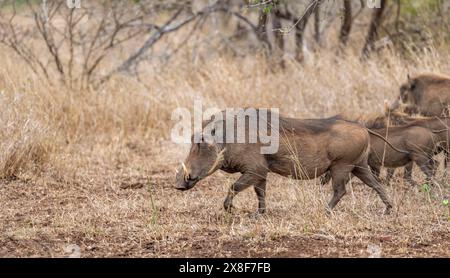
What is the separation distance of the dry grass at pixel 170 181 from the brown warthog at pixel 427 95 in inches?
29.3

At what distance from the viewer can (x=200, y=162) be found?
595cm

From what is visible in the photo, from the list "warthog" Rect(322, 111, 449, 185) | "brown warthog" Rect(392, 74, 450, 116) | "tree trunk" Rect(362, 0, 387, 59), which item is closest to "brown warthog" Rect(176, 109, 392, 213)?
"warthog" Rect(322, 111, 449, 185)

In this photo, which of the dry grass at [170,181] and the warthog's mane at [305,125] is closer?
the dry grass at [170,181]

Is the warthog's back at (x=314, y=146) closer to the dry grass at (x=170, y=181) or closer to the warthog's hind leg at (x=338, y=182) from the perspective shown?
the warthog's hind leg at (x=338, y=182)

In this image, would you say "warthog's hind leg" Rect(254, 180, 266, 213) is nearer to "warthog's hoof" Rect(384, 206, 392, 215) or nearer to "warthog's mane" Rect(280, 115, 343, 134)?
"warthog's mane" Rect(280, 115, 343, 134)

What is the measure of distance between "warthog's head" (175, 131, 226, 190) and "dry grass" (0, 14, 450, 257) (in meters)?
0.27

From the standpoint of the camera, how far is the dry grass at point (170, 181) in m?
5.10

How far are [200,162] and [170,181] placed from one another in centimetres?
177

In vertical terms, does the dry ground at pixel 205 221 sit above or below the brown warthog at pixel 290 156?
below

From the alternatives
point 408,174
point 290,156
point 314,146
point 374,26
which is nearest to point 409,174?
point 408,174

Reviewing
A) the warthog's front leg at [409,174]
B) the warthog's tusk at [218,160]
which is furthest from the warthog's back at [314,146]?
the warthog's front leg at [409,174]

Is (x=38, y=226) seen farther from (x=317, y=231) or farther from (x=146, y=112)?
(x=146, y=112)

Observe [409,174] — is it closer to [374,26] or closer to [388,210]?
[388,210]
